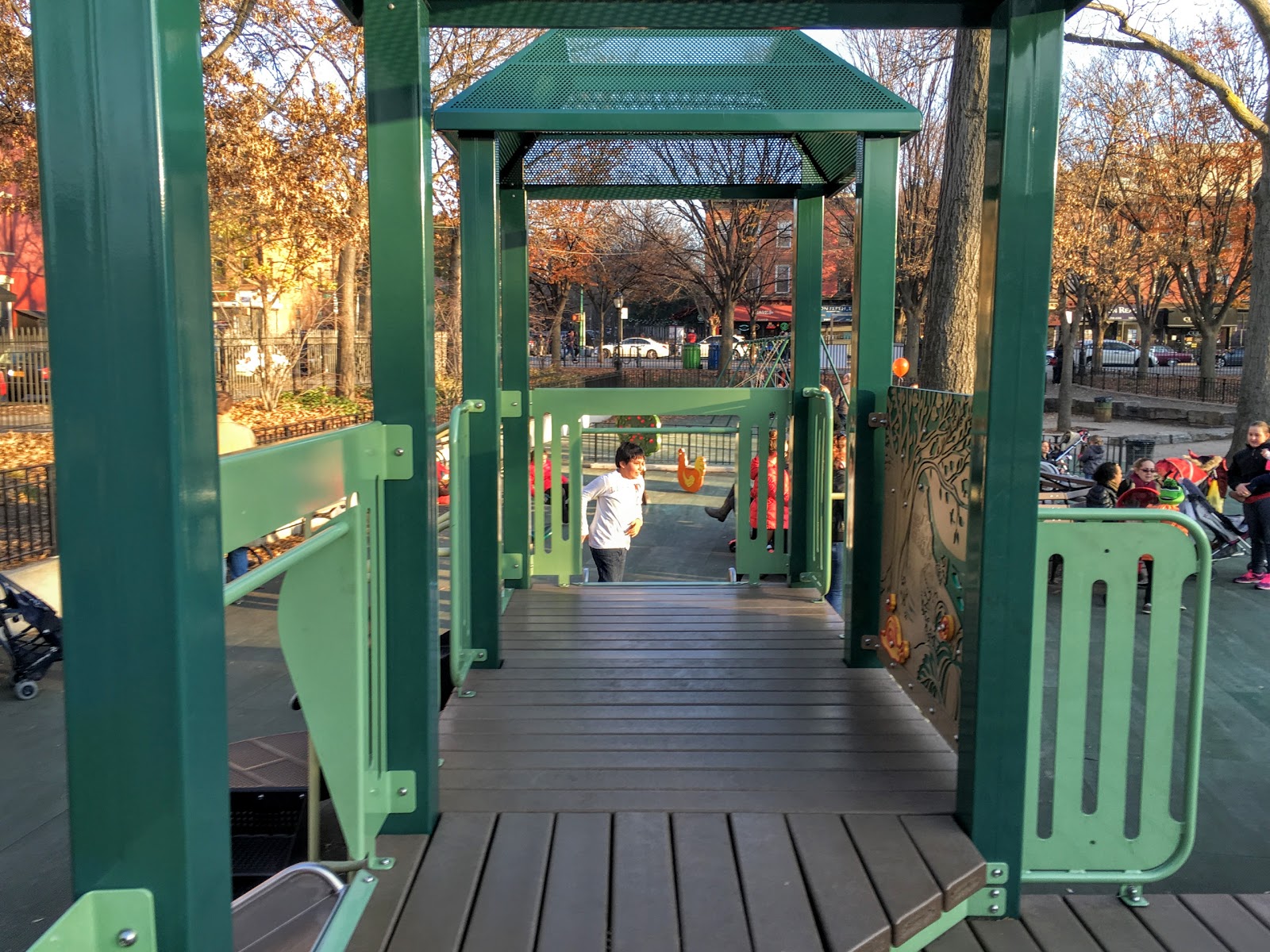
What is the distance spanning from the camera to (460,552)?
4504 millimetres

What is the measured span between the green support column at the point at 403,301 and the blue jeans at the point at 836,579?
2.78m

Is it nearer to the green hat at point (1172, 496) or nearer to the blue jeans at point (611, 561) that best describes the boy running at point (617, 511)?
the blue jeans at point (611, 561)

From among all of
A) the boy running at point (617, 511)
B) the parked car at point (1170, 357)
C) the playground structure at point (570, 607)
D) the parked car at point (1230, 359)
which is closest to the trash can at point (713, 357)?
the parked car at point (1170, 357)

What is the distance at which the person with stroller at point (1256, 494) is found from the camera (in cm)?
959

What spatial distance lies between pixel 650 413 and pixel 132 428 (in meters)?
5.46

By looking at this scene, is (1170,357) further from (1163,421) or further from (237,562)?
(237,562)

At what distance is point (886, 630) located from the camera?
14.7 ft

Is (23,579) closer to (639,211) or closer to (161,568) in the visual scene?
(161,568)

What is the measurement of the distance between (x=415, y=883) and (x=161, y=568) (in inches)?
67.6

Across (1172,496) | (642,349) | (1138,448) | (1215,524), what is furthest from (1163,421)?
(642,349)

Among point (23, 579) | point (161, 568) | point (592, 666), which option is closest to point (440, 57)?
point (23, 579)

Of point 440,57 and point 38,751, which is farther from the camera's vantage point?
point 440,57

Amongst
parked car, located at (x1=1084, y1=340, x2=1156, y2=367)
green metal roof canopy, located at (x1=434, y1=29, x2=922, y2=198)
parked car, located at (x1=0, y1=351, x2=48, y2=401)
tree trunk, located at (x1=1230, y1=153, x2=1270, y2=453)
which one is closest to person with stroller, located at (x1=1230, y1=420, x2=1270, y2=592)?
tree trunk, located at (x1=1230, y1=153, x2=1270, y2=453)

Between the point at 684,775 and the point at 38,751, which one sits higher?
the point at 684,775
